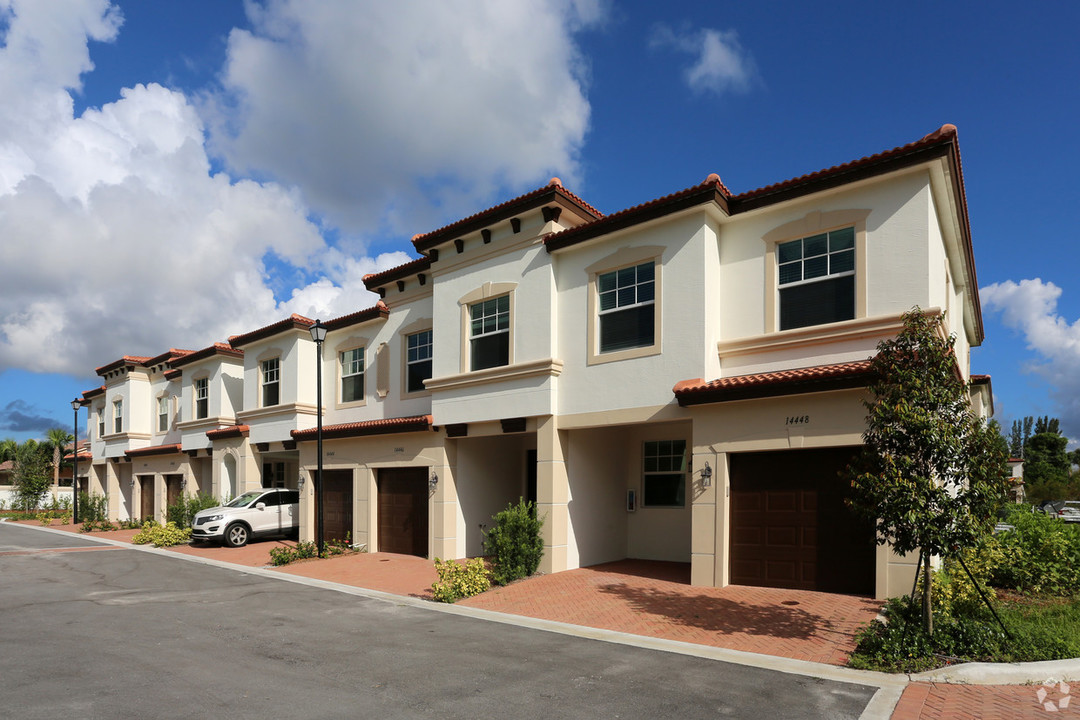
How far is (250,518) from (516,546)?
12239mm

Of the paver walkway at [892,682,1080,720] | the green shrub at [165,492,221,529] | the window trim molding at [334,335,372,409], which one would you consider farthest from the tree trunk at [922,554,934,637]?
the green shrub at [165,492,221,529]

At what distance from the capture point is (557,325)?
1545cm

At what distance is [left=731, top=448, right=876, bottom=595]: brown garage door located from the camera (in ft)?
37.1

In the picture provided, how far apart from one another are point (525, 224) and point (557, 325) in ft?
8.47

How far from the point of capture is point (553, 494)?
14789 millimetres

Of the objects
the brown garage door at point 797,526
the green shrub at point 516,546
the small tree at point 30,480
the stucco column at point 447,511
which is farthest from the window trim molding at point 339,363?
the small tree at point 30,480

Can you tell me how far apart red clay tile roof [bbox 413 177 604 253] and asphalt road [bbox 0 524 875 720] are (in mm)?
8749

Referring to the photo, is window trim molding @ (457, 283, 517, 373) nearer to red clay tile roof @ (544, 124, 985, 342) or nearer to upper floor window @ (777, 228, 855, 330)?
red clay tile roof @ (544, 124, 985, 342)

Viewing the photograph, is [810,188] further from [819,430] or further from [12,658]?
[12,658]

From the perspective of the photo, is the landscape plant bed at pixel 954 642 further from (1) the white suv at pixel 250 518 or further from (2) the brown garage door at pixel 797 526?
(1) the white suv at pixel 250 518

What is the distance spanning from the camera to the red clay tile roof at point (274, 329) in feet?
75.1

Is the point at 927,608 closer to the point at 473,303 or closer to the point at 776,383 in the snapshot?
the point at 776,383

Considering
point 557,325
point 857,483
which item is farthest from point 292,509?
point 857,483

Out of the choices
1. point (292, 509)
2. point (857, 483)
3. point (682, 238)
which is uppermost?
point (682, 238)
